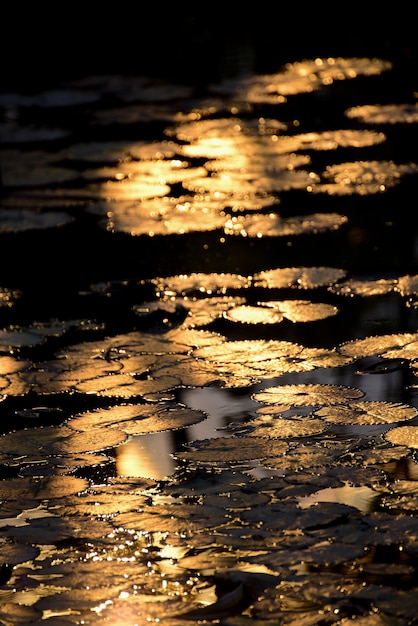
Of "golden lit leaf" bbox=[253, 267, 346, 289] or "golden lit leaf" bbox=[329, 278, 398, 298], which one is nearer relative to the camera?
"golden lit leaf" bbox=[329, 278, 398, 298]

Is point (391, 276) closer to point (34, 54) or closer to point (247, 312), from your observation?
point (247, 312)

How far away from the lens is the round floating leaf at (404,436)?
3030mm

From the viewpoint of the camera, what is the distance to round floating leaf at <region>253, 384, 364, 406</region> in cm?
331

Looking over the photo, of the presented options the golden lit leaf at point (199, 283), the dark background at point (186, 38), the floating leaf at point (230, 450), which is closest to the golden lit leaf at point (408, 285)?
the golden lit leaf at point (199, 283)

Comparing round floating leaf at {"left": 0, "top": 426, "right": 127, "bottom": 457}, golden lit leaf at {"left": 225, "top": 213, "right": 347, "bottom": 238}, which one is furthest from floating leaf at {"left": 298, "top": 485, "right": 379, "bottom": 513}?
golden lit leaf at {"left": 225, "top": 213, "right": 347, "bottom": 238}

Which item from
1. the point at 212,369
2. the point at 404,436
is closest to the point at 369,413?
the point at 404,436

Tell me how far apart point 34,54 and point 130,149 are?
305cm

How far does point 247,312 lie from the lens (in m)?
4.04

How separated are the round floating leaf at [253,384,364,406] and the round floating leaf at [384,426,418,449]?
0.24 metres

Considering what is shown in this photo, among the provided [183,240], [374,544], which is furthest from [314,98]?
[374,544]

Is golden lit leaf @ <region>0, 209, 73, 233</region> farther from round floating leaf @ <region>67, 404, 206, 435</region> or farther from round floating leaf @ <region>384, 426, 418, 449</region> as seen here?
round floating leaf @ <region>384, 426, 418, 449</region>

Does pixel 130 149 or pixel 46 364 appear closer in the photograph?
pixel 46 364

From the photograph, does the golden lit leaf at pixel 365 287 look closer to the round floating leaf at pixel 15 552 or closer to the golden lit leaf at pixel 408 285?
the golden lit leaf at pixel 408 285

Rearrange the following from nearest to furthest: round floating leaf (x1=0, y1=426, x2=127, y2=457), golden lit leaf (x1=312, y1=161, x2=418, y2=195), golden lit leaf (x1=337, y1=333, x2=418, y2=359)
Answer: round floating leaf (x1=0, y1=426, x2=127, y2=457), golden lit leaf (x1=337, y1=333, x2=418, y2=359), golden lit leaf (x1=312, y1=161, x2=418, y2=195)
